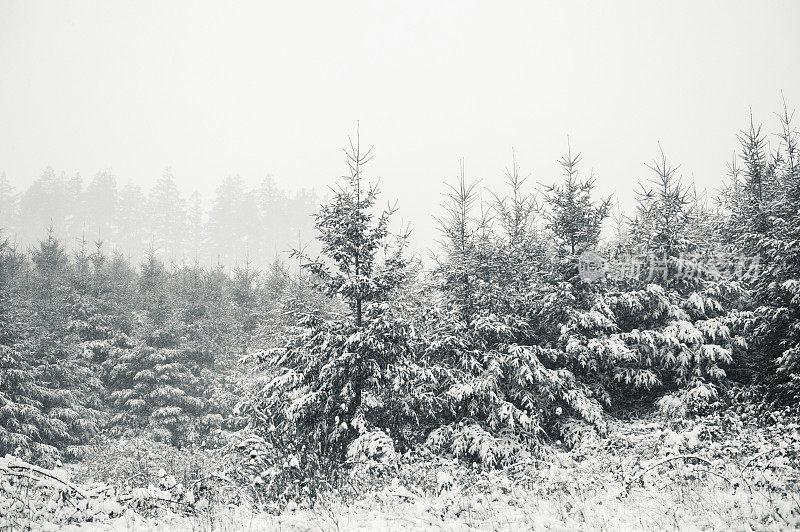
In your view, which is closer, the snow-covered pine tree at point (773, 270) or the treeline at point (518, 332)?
the treeline at point (518, 332)

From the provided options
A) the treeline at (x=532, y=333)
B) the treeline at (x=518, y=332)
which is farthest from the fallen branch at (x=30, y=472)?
the treeline at (x=532, y=333)

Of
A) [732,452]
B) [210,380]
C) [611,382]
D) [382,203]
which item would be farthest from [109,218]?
[732,452]

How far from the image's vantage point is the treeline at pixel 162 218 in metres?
62.3

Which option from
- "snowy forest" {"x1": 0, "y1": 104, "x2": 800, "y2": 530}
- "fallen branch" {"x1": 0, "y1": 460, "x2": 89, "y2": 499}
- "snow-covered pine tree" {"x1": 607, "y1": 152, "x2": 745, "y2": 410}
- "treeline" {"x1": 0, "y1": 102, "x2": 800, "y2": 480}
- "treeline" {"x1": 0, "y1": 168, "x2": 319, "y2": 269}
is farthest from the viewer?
"treeline" {"x1": 0, "y1": 168, "x2": 319, "y2": 269}

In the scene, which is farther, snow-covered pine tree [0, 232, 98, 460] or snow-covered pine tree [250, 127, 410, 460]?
snow-covered pine tree [0, 232, 98, 460]

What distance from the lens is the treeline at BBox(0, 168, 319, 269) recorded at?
62312mm

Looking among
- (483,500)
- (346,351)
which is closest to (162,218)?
(346,351)

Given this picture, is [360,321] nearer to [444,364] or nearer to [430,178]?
[444,364]

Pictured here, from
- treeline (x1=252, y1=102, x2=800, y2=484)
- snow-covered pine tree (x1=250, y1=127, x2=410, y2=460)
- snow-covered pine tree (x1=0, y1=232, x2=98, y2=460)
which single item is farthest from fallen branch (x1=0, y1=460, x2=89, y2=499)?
snow-covered pine tree (x1=0, y1=232, x2=98, y2=460)

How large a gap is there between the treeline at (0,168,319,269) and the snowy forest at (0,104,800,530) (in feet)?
135

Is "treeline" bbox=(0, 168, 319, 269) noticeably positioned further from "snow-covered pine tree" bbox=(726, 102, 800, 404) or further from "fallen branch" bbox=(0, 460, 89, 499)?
"fallen branch" bbox=(0, 460, 89, 499)

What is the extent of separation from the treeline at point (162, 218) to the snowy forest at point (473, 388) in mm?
41025

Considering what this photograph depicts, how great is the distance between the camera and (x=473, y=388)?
40.8 feet

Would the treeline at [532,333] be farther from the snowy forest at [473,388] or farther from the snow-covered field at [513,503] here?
the snow-covered field at [513,503]
